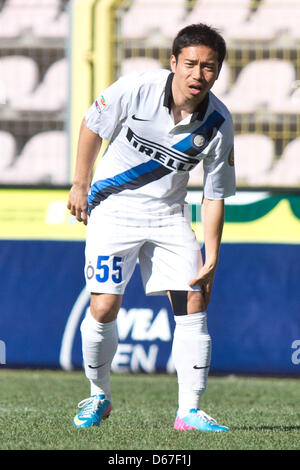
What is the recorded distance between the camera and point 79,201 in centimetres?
441

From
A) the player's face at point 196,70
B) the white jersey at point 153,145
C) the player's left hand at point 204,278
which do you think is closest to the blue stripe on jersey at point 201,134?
the white jersey at point 153,145

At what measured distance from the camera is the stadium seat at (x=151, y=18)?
25.6ft

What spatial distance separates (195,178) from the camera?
7883 millimetres

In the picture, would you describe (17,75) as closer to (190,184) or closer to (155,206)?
(190,184)

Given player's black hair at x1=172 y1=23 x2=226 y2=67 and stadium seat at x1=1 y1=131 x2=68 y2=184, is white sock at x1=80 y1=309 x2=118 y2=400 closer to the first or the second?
player's black hair at x1=172 y1=23 x2=226 y2=67

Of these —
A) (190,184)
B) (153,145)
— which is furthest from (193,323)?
(190,184)

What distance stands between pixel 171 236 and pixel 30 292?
295 centimetres

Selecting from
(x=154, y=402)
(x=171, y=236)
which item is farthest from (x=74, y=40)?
(x=171, y=236)

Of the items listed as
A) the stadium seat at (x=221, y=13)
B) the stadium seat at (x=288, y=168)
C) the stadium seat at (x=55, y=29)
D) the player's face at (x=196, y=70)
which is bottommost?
the stadium seat at (x=288, y=168)

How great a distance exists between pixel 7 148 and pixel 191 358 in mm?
4016

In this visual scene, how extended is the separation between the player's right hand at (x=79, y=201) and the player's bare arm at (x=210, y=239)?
0.55 metres

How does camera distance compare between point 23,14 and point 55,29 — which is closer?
point 55,29

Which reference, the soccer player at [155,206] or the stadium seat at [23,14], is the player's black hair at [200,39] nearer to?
the soccer player at [155,206]
